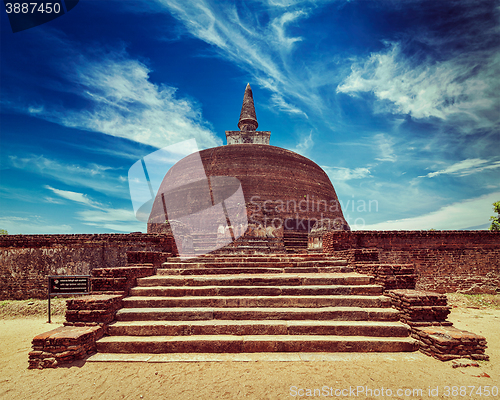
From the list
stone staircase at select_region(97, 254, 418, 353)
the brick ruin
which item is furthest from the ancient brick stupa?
stone staircase at select_region(97, 254, 418, 353)

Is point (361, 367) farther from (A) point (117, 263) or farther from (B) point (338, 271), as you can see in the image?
(A) point (117, 263)

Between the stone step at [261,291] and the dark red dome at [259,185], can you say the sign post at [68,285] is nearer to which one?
the stone step at [261,291]

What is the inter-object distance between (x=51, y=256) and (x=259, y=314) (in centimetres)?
687

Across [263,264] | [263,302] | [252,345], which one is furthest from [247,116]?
[252,345]

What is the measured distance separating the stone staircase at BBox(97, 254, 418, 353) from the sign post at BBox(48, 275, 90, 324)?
46.4 inches

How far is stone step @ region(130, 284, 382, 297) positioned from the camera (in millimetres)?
4523

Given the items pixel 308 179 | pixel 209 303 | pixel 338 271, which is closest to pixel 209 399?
pixel 209 303

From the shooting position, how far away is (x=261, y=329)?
12.4ft

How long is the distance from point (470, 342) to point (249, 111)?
21.3m

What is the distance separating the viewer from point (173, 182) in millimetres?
16734

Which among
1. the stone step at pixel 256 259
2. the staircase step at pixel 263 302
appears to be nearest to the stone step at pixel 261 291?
the staircase step at pixel 263 302

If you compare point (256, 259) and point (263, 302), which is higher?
point (256, 259)

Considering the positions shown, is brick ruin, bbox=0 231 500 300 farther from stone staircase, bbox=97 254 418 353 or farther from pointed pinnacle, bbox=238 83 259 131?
pointed pinnacle, bbox=238 83 259 131

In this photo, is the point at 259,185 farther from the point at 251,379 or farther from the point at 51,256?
the point at 251,379
